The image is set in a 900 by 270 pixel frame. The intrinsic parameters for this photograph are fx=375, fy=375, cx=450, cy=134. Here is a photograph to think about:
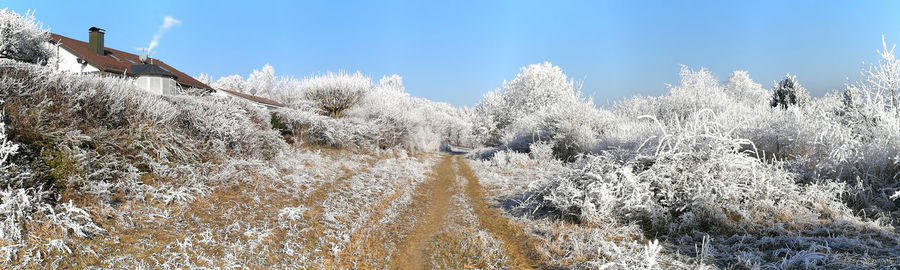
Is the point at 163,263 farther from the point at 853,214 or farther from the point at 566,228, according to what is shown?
the point at 853,214

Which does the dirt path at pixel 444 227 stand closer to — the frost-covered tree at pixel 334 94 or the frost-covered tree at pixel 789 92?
the frost-covered tree at pixel 334 94

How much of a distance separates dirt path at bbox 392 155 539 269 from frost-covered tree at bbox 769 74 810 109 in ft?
76.5

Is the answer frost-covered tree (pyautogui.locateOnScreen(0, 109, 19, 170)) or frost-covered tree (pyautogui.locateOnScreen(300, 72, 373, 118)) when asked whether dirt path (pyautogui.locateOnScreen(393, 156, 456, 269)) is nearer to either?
frost-covered tree (pyautogui.locateOnScreen(0, 109, 19, 170))

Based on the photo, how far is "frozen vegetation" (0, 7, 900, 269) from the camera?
4344 millimetres

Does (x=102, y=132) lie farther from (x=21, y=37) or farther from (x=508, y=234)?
(x=21, y=37)

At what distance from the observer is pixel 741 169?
646cm

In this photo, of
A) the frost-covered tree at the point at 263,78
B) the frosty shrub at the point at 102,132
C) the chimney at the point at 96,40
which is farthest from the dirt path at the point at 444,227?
the frost-covered tree at the point at 263,78

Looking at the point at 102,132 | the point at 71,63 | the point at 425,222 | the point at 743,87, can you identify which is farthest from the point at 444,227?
the point at 743,87

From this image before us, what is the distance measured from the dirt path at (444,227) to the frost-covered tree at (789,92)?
76.5 ft

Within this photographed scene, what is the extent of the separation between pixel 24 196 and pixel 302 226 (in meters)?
3.07

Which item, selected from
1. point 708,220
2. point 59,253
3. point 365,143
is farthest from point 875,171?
point 365,143

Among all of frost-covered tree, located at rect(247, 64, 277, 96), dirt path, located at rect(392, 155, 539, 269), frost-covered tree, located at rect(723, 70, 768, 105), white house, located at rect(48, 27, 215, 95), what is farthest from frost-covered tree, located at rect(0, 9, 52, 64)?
frost-covered tree, located at rect(723, 70, 768, 105)

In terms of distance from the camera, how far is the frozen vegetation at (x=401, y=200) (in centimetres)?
434

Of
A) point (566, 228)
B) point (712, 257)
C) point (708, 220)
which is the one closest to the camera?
point (712, 257)
